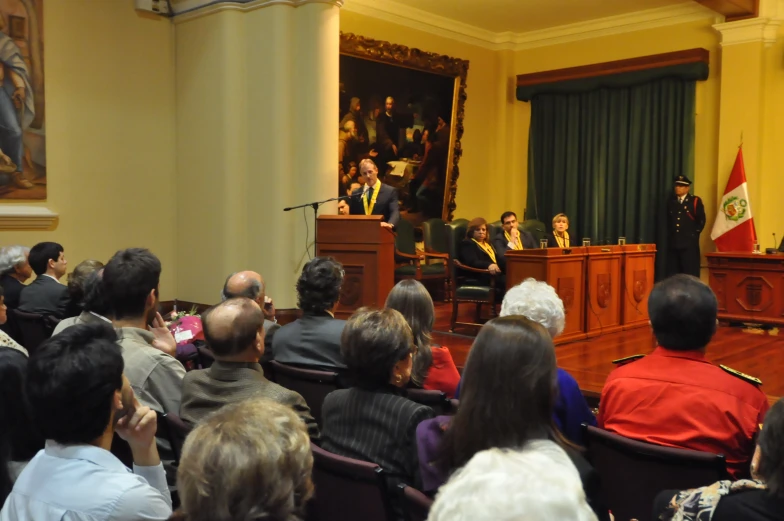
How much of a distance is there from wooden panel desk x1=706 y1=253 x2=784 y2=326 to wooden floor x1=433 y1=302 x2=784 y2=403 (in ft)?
0.69

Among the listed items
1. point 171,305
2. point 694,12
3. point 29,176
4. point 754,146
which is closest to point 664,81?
point 694,12

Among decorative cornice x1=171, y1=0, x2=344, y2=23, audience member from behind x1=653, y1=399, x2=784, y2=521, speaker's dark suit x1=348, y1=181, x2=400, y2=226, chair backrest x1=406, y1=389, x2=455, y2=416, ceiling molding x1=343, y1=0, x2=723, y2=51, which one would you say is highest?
ceiling molding x1=343, y1=0, x2=723, y2=51

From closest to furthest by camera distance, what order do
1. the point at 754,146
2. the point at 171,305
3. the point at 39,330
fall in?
the point at 39,330, the point at 171,305, the point at 754,146

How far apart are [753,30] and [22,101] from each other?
8.09 metres

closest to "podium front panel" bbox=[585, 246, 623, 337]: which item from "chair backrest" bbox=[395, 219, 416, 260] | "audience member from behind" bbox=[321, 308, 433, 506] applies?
"chair backrest" bbox=[395, 219, 416, 260]

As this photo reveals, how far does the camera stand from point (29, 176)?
7.04 m

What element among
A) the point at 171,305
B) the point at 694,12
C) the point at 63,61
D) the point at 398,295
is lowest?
the point at 171,305

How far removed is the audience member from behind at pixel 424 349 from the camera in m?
2.95

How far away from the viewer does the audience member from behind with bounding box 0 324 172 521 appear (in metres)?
1.49

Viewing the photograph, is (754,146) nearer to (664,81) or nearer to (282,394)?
(664,81)

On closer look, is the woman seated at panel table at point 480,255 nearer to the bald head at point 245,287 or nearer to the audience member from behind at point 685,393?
the bald head at point 245,287

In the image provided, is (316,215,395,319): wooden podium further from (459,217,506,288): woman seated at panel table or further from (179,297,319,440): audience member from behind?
(179,297,319,440): audience member from behind

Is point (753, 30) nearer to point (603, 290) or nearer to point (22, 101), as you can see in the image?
point (603, 290)

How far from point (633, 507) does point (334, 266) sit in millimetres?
1784
